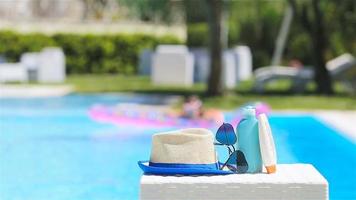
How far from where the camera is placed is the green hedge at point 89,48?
30.6 meters

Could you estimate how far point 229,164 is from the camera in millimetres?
5715

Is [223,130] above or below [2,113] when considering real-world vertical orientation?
above

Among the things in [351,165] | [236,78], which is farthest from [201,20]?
[351,165]

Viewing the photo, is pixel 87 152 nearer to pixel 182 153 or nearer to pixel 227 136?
pixel 227 136

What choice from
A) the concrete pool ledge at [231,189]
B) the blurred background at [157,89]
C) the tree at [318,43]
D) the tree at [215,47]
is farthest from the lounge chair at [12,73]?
the concrete pool ledge at [231,189]

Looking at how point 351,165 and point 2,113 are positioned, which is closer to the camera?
point 351,165

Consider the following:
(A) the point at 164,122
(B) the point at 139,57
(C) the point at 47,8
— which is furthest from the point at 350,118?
(C) the point at 47,8

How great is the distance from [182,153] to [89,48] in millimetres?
26797

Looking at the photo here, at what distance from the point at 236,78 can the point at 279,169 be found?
2114 centimetres

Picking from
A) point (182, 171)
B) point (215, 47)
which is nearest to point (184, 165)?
point (182, 171)

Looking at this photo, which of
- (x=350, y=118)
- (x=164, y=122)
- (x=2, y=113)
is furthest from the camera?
(x=2, y=113)

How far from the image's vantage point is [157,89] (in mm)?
23391

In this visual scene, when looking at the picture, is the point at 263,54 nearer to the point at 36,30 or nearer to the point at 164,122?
the point at 36,30

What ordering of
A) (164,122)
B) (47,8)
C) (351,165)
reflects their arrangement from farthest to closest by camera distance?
(47,8)
(164,122)
(351,165)
